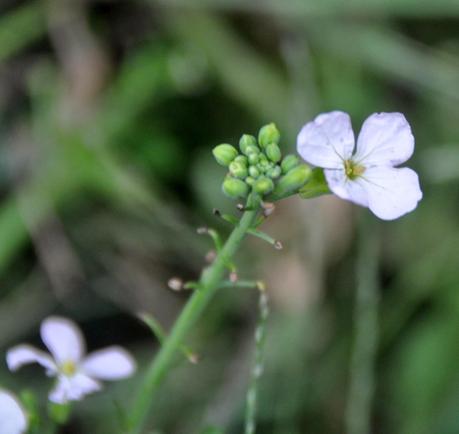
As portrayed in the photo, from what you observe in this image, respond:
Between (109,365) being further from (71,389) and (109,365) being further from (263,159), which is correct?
(263,159)

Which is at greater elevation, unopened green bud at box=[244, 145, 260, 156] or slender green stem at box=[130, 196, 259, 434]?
unopened green bud at box=[244, 145, 260, 156]

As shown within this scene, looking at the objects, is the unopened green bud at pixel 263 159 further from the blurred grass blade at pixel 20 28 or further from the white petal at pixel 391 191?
the blurred grass blade at pixel 20 28

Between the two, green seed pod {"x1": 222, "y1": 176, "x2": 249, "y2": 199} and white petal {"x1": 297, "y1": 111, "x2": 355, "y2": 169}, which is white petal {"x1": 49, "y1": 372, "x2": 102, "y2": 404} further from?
white petal {"x1": 297, "y1": 111, "x2": 355, "y2": 169}

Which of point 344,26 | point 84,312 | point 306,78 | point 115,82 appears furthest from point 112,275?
point 344,26

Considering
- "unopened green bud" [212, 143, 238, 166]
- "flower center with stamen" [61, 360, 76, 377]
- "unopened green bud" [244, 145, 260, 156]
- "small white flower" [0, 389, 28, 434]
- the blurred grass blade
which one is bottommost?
"small white flower" [0, 389, 28, 434]

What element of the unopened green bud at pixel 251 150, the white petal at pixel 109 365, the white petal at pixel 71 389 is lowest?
the white petal at pixel 71 389

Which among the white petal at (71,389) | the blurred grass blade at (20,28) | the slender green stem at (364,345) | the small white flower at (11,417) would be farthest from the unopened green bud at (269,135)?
the blurred grass blade at (20,28)

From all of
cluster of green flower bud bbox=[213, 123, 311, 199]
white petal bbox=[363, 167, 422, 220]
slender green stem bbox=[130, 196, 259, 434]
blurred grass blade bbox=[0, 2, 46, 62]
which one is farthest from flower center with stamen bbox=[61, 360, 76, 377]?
blurred grass blade bbox=[0, 2, 46, 62]
